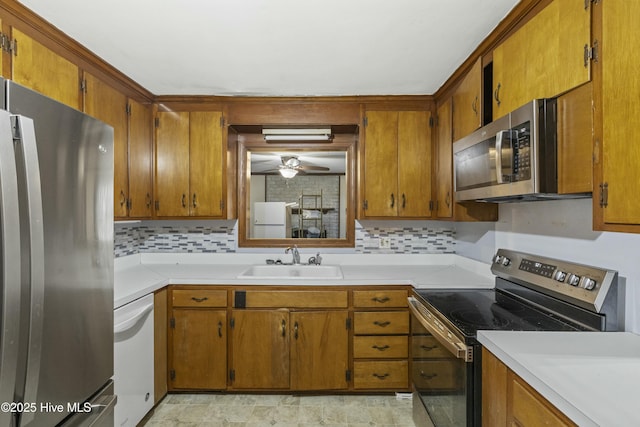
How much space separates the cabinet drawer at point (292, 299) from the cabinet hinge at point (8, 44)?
171cm

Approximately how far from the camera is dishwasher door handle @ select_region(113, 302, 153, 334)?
1725 millimetres

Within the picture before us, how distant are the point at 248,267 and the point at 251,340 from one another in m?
0.59

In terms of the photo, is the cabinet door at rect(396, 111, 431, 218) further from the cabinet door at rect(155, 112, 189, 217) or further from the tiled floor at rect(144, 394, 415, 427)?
the cabinet door at rect(155, 112, 189, 217)

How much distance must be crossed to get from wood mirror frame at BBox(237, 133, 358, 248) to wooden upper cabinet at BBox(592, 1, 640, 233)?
1945 mm

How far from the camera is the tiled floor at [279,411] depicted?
2.10m

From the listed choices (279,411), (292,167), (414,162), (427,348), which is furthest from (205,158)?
(427,348)

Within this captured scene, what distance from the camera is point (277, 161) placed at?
9.80 feet

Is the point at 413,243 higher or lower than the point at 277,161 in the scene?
lower

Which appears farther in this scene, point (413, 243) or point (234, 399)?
point (413, 243)

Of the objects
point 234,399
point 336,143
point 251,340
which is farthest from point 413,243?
point 234,399

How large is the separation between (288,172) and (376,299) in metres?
1.33

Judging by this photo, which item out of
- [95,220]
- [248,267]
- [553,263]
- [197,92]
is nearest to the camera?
[95,220]

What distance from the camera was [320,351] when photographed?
2332 mm

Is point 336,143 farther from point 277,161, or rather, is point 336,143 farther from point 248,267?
point 248,267
